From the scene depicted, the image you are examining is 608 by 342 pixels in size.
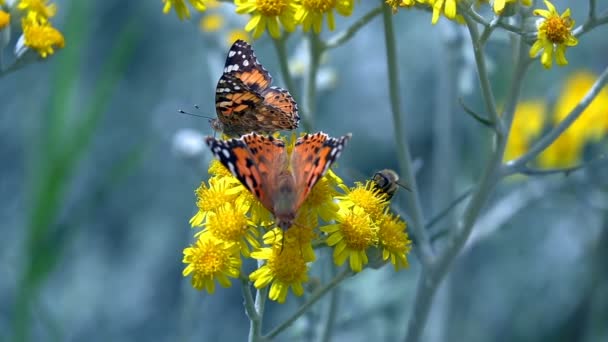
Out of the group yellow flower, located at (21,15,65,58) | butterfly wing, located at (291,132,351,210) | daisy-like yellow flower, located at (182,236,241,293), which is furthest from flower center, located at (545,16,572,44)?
yellow flower, located at (21,15,65,58)

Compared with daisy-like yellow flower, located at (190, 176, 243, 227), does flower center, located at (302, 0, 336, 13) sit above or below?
above

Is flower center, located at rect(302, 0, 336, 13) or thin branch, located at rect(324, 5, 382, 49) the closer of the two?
flower center, located at rect(302, 0, 336, 13)

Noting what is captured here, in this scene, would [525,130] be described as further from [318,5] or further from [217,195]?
[217,195]

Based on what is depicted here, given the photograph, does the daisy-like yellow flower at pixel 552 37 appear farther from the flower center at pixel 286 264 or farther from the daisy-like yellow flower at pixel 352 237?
the flower center at pixel 286 264

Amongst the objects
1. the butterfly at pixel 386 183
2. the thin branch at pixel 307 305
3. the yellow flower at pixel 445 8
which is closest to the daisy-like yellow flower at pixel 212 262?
the thin branch at pixel 307 305

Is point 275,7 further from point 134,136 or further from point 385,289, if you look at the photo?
point 134,136

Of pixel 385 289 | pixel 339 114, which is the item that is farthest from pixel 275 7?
pixel 339 114

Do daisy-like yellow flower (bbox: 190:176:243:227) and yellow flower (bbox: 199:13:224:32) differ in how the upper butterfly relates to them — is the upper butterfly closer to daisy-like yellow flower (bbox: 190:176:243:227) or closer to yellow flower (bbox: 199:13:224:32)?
daisy-like yellow flower (bbox: 190:176:243:227)
